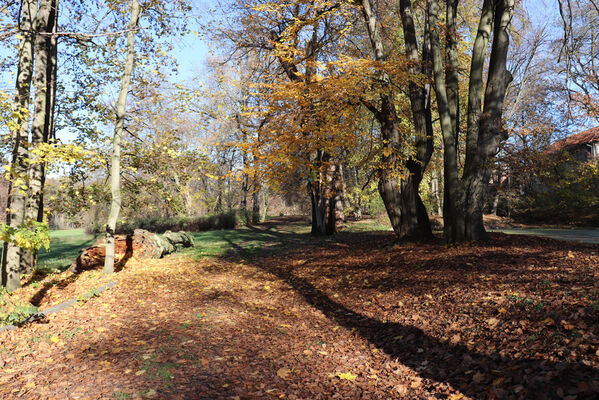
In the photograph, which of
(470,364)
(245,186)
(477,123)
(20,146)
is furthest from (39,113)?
(245,186)

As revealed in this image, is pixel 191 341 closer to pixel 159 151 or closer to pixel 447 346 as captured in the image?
pixel 447 346

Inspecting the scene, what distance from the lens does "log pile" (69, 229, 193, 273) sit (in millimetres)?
10016

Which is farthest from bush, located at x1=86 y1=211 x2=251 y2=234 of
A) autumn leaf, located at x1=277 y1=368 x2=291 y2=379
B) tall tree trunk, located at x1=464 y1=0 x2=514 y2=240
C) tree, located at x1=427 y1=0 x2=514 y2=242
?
autumn leaf, located at x1=277 y1=368 x2=291 y2=379

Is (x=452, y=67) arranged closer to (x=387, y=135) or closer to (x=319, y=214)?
(x=387, y=135)

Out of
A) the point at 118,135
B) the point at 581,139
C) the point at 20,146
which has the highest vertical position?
the point at 581,139

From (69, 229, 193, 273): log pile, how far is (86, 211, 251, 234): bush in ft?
38.6

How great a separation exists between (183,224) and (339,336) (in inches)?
883

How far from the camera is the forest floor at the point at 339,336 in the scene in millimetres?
3420

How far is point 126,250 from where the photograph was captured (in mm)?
11578

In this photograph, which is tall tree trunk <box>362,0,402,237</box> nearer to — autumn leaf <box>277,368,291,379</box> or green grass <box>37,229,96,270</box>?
autumn leaf <box>277,368,291,379</box>

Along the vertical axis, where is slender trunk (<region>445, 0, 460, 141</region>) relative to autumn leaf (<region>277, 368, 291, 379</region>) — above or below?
above

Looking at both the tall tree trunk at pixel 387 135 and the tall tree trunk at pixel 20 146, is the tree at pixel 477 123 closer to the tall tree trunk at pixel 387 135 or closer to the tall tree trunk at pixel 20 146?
the tall tree trunk at pixel 387 135

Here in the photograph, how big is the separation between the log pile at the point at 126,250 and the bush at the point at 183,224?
11770mm

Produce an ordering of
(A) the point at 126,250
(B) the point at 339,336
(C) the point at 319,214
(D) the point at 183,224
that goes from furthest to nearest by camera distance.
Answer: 1. (D) the point at 183,224
2. (C) the point at 319,214
3. (A) the point at 126,250
4. (B) the point at 339,336
